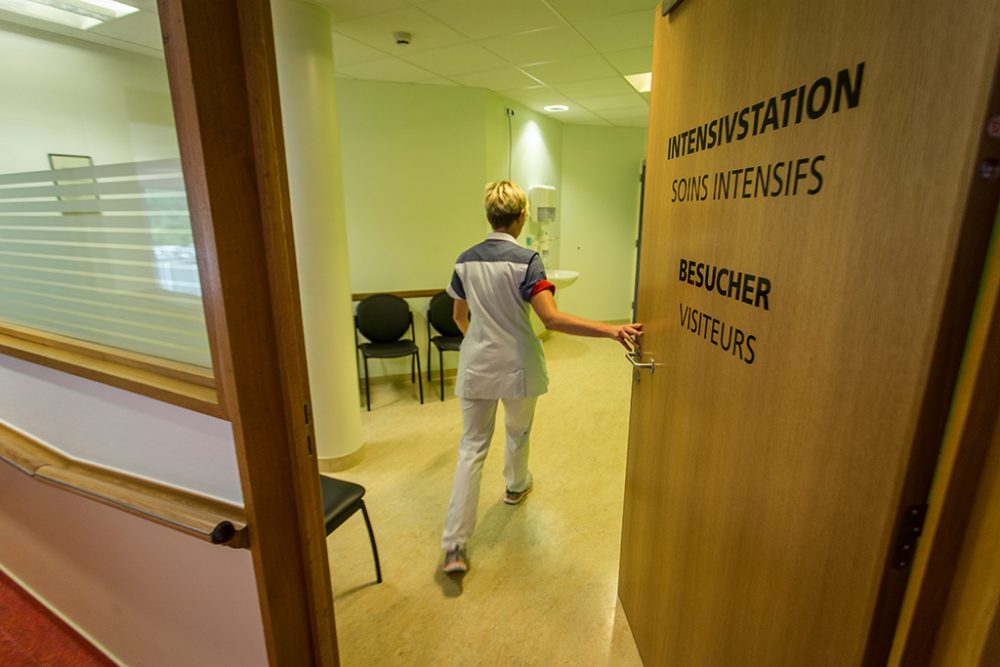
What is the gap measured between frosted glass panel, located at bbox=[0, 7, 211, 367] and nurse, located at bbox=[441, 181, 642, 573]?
118cm

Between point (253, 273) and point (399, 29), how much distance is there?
7.73 feet

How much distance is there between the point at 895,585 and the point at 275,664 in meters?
1.20

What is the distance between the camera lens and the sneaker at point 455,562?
2.04 metres

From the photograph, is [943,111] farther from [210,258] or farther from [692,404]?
[210,258]

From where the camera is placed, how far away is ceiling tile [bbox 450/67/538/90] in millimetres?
3553

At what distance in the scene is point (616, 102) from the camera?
4.48m

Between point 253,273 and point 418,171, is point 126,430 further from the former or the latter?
point 418,171

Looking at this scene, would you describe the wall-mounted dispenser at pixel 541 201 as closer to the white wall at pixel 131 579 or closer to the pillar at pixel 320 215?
the pillar at pixel 320 215

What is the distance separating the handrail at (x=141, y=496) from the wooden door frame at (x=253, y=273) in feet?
0.19

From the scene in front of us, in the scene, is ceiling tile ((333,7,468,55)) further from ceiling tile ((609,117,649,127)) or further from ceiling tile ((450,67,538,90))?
ceiling tile ((609,117,649,127))

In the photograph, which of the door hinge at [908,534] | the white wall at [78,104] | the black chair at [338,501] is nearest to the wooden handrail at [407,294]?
the black chair at [338,501]

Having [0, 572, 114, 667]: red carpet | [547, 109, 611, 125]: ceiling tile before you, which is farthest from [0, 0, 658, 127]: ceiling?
[0, 572, 114, 667]: red carpet

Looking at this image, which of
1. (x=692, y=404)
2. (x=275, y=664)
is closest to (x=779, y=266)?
(x=692, y=404)

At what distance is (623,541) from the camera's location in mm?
1865
